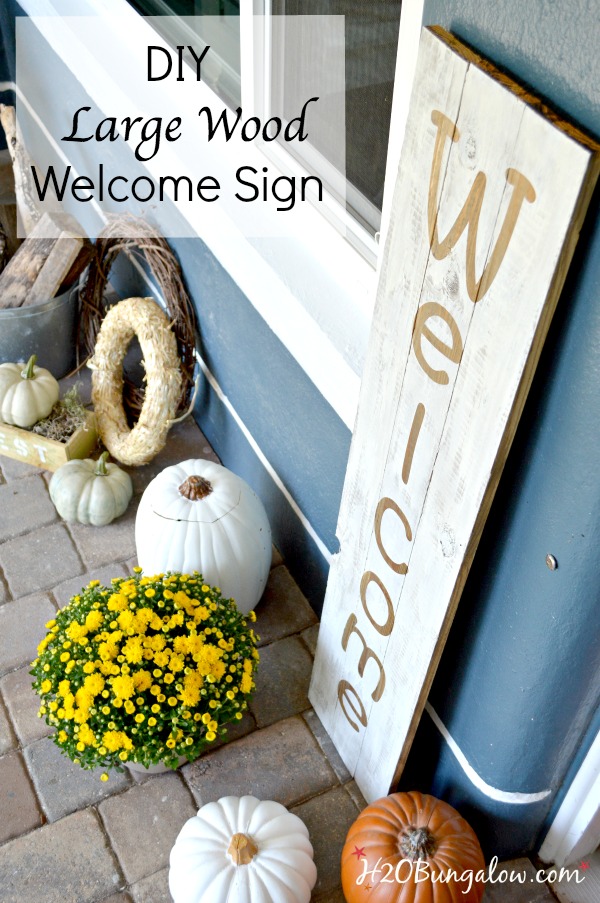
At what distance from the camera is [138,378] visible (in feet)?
11.3

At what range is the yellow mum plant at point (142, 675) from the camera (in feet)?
6.58

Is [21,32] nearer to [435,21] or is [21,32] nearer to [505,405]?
[435,21]

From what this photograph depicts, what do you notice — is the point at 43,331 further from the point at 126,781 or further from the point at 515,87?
the point at 515,87

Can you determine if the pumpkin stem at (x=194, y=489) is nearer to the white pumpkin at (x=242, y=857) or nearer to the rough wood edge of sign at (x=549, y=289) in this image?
the white pumpkin at (x=242, y=857)

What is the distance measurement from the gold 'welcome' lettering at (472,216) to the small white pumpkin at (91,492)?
5.66 ft

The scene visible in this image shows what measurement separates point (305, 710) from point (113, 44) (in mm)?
2335

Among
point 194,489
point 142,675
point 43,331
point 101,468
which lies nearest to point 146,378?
point 101,468

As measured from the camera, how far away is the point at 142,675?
2029 mm

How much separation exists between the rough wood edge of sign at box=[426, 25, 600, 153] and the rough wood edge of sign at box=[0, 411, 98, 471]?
2.05 metres

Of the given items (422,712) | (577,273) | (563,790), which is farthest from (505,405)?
(563,790)

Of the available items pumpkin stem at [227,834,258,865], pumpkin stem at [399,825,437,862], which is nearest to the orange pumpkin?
pumpkin stem at [399,825,437,862]

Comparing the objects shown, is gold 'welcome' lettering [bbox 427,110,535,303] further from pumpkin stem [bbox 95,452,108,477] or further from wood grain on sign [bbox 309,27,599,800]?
pumpkin stem [bbox 95,452,108,477]

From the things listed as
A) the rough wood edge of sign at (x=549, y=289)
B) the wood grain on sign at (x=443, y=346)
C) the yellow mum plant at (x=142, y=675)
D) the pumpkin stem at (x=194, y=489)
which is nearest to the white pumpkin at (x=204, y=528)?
the pumpkin stem at (x=194, y=489)

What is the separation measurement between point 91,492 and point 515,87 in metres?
2.03
